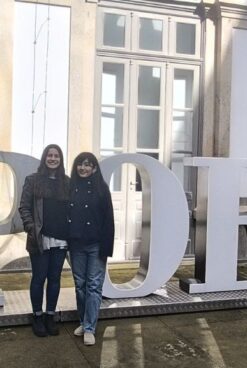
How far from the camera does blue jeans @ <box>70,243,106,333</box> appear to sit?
446cm

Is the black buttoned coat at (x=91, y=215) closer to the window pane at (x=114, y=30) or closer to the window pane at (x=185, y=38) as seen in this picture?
the window pane at (x=114, y=30)

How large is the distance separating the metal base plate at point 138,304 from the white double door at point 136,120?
209 centimetres

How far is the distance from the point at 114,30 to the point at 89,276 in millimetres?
4176

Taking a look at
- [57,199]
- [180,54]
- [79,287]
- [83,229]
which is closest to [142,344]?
[79,287]

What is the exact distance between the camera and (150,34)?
25.3 feet

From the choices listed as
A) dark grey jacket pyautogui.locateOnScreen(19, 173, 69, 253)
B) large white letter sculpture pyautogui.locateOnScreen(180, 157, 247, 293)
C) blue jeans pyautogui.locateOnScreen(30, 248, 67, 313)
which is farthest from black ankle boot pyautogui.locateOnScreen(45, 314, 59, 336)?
large white letter sculpture pyautogui.locateOnScreen(180, 157, 247, 293)

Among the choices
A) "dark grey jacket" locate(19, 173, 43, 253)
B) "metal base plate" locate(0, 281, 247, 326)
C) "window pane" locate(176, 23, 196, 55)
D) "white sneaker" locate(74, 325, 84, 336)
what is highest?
"window pane" locate(176, 23, 196, 55)

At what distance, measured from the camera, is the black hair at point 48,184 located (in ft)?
14.7

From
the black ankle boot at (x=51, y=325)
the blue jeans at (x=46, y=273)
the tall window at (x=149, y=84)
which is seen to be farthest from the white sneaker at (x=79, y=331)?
the tall window at (x=149, y=84)

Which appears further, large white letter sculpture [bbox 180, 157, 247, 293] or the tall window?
the tall window

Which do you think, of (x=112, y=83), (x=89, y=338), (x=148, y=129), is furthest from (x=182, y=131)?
(x=89, y=338)

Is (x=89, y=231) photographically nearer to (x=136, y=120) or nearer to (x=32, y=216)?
(x=32, y=216)

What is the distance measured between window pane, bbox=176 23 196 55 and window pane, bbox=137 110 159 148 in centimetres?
98

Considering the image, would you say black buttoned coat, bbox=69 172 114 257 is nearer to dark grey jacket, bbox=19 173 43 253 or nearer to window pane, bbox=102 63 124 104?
dark grey jacket, bbox=19 173 43 253
